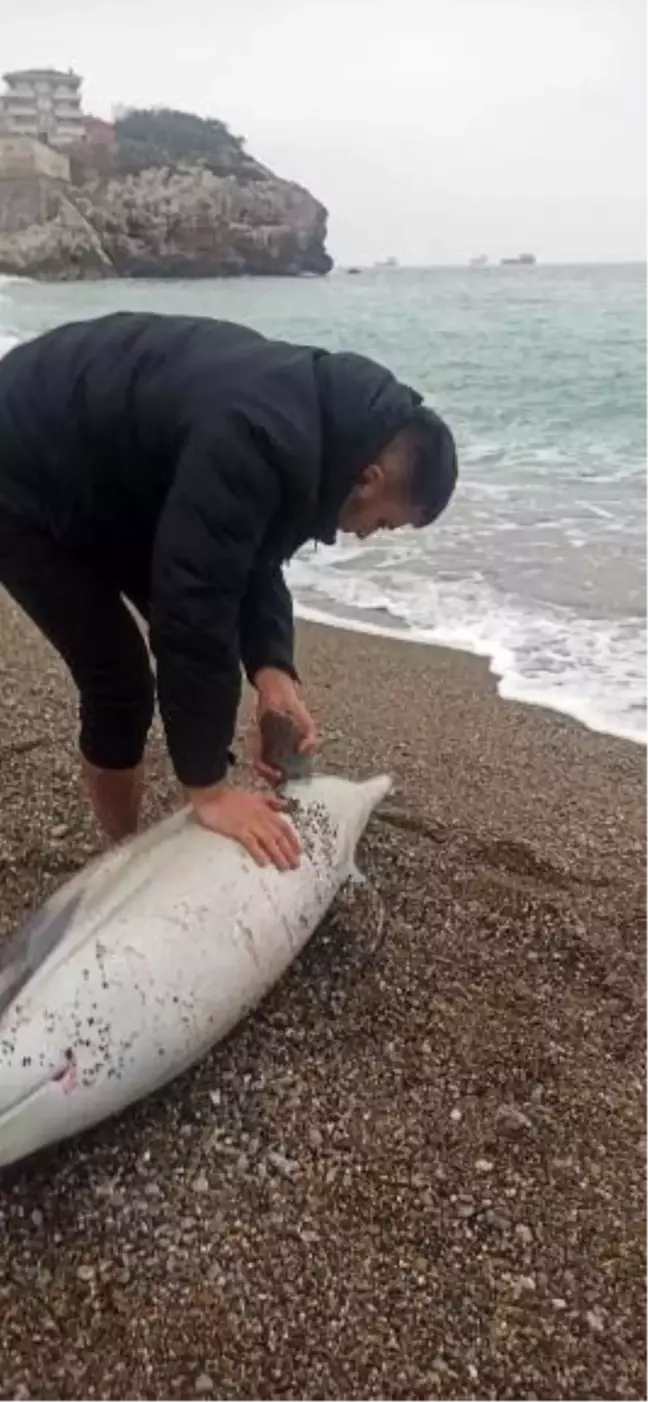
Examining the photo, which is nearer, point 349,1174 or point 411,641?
point 349,1174

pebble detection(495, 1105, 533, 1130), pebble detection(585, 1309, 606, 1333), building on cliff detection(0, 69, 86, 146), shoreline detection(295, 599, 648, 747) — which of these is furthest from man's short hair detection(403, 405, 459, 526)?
building on cliff detection(0, 69, 86, 146)

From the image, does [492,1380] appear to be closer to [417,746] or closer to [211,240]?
[417,746]

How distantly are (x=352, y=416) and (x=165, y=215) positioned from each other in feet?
239

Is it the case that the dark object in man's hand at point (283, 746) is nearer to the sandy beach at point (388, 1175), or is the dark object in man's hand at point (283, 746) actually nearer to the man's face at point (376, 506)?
the sandy beach at point (388, 1175)

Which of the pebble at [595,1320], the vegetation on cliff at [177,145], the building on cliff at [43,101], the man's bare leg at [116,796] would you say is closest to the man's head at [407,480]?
the man's bare leg at [116,796]

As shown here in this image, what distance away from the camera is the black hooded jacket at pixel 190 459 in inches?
98.4

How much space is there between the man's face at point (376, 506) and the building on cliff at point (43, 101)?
98.5 metres

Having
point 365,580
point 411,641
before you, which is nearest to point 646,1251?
point 411,641

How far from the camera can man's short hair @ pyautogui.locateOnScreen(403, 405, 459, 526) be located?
2639mm

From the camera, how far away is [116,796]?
3.39m

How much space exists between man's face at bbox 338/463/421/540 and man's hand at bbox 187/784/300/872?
0.59m

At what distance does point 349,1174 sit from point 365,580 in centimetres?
545

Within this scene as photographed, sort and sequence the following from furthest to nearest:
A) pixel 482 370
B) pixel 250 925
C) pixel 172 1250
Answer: pixel 482 370 → pixel 250 925 → pixel 172 1250

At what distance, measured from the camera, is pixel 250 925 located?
9.15 feet
